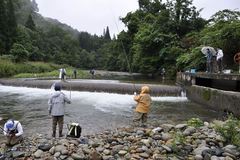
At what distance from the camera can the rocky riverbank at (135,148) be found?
8.15 m

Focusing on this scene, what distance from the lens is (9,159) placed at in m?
8.27

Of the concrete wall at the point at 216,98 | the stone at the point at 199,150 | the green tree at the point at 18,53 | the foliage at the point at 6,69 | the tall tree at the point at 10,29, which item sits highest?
the tall tree at the point at 10,29

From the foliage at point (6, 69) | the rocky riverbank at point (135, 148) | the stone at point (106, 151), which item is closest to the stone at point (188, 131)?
the rocky riverbank at point (135, 148)

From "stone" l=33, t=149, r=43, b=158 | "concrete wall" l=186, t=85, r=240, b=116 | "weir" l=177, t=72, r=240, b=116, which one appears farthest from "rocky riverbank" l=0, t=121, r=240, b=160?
"weir" l=177, t=72, r=240, b=116

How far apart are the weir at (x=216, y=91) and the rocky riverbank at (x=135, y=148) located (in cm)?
590

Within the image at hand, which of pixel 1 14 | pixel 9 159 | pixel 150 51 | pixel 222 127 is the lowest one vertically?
pixel 9 159

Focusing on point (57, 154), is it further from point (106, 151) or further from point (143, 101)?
point (143, 101)

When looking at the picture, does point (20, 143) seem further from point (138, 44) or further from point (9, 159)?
point (138, 44)

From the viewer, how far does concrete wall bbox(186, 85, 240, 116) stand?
14906 millimetres

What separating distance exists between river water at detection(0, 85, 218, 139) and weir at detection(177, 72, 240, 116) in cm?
50

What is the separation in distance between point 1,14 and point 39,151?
65.4 metres

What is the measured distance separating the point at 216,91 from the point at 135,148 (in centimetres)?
997

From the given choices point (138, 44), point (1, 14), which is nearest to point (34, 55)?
point (1, 14)

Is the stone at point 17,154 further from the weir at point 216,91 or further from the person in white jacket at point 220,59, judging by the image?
the person in white jacket at point 220,59
